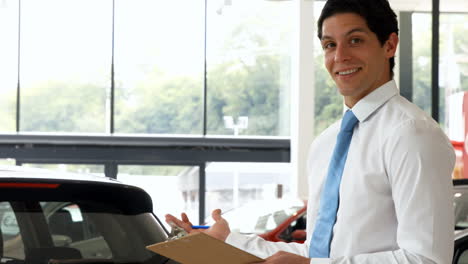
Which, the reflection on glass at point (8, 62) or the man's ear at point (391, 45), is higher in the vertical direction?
the reflection on glass at point (8, 62)

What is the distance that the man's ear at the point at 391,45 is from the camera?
6.40ft

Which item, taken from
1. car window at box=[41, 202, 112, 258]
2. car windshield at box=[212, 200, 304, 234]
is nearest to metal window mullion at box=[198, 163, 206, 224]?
car windshield at box=[212, 200, 304, 234]

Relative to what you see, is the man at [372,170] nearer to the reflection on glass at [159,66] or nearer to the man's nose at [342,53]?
the man's nose at [342,53]

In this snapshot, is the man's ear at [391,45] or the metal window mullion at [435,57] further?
the metal window mullion at [435,57]

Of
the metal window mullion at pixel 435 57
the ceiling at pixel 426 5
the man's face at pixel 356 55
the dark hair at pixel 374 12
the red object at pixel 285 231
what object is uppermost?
the ceiling at pixel 426 5

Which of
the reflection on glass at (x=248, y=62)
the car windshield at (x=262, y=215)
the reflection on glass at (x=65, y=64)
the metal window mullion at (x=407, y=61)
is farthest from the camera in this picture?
the reflection on glass at (x=248, y=62)

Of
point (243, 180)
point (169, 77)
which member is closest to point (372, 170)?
point (243, 180)

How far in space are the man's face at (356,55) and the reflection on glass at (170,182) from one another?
14.3 metres

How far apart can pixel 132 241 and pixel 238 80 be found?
45.9 feet

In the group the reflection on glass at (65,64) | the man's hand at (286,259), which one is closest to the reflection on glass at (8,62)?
the reflection on glass at (65,64)

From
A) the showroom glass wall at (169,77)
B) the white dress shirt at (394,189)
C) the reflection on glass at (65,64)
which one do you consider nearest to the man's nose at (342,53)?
the white dress shirt at (394,189)

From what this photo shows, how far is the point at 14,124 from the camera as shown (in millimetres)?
16609

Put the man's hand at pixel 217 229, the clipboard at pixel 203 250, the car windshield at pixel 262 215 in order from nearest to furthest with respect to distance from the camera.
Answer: the clipboard at pixel 203 250 → the man's hand at pixel 217 229 → the car windshield at pixel 262 215

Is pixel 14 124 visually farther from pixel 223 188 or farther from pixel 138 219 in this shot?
pixel 138 219
